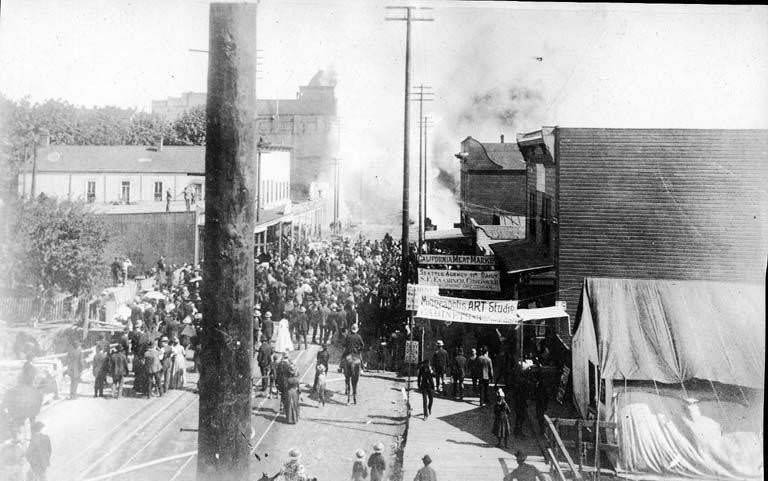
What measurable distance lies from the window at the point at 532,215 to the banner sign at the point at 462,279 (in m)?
1.83

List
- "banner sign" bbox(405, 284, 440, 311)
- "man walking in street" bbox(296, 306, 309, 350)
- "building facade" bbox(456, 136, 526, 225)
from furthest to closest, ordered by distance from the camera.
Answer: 1. "building facade" bbox(456, 136, 526, 225)
2. "man walking in street" bbox(296, 306, 309, 350)
3. "banner sign" bbox(405, 284, 440, 311)

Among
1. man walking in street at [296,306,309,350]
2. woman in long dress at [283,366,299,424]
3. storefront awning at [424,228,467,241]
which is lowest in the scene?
woman in long dress at [283,366,299,424]

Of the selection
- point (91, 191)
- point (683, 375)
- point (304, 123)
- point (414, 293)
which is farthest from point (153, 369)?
point (683, 375)

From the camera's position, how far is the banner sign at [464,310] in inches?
483

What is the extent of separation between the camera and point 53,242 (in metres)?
11.8

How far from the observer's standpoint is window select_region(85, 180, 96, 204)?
41.6ft

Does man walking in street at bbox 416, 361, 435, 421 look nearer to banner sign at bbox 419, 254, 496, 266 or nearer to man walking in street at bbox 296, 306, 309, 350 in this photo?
man walking in street at bbox 296, 306, 309, 350

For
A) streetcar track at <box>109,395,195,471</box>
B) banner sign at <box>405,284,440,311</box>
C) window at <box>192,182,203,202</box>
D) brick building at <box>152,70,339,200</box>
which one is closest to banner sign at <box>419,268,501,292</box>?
banner sign at <box>405,284,440,311</box>

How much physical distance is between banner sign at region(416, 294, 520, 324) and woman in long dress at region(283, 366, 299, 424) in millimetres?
2736

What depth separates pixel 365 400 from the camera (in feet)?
41.1

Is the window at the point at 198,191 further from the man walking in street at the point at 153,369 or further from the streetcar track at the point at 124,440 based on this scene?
the streetcar track at the point at 124,440

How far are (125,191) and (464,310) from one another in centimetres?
777

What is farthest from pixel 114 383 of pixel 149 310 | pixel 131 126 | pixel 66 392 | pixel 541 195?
pixel 541 195

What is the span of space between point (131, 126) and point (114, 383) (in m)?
7.34
